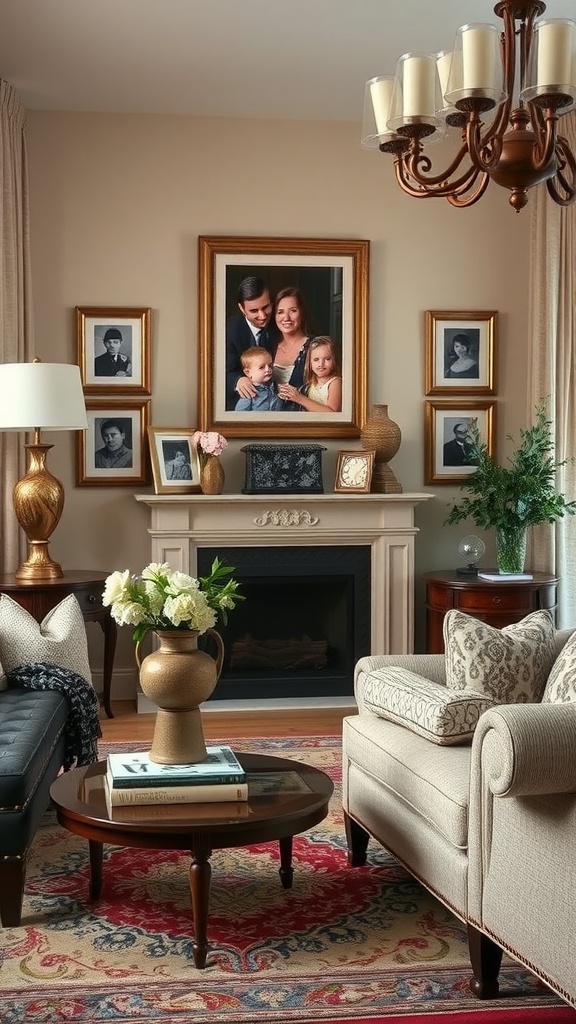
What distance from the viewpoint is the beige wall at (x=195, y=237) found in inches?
246

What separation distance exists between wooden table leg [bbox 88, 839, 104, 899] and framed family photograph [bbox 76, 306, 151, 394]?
131 inches

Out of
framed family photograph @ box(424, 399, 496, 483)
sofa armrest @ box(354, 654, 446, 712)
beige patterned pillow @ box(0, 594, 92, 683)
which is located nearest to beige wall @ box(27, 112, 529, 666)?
framed family photograph @ box(424, 399, 496, 483)

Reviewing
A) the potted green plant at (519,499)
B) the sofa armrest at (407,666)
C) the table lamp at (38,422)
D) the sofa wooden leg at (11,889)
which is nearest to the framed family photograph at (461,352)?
the potted green plant at (519,499)

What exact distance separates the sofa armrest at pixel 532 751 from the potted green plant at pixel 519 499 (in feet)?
10.9

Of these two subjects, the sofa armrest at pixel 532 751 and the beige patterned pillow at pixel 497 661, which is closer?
the sofa armrest at pixel 532 751

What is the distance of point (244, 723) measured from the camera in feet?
19.0

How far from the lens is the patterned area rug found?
269 cm

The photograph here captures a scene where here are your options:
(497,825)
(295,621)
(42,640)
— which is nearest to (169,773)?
(497,825)

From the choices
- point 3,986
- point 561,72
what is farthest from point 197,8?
point 3,986

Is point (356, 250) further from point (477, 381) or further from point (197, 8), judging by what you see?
point (197, 8)

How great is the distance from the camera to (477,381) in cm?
657

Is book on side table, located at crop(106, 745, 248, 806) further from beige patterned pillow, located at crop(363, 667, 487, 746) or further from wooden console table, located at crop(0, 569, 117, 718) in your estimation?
wooden console table, located at crop(0, 569, 117, 718)

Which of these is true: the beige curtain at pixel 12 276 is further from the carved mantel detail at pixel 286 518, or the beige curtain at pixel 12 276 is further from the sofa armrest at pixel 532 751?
the sofa armrest at pixel 532 751

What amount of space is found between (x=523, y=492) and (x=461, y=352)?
3.43 ft
